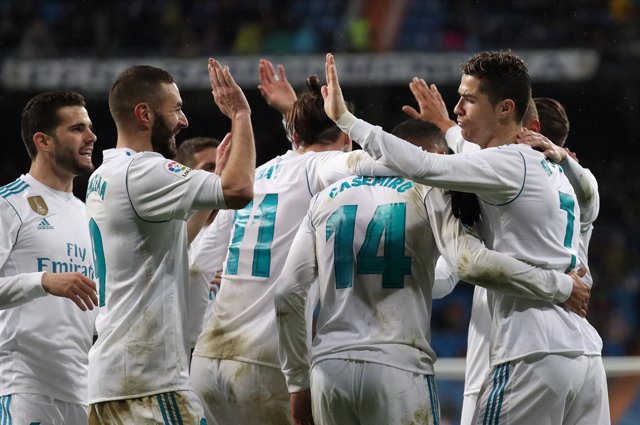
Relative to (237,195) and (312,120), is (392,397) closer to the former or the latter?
(237,195)

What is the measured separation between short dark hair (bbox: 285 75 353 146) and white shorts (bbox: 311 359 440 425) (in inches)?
49.1

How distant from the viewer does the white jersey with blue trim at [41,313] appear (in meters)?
4.95

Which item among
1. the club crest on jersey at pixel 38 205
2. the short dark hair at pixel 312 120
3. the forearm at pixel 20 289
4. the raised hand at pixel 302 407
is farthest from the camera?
the club crest on jersey at pixel 38 205

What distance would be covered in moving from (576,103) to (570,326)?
16.0 meters

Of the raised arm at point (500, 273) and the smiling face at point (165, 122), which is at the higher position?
the smiling face at point (165, 122)

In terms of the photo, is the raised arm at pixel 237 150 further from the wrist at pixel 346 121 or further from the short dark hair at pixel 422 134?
the short dark hair at pixel 422 134

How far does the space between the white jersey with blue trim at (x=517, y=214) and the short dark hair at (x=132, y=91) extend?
3.13 ft

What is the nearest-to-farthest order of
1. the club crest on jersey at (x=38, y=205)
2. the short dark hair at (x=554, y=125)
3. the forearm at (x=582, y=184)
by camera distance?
the forearm at (x=582, y=184) < the short dark hair at (x=554, y=125) < the club crest on jersey at (x=38, y=205)

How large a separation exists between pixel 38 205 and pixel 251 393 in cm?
152

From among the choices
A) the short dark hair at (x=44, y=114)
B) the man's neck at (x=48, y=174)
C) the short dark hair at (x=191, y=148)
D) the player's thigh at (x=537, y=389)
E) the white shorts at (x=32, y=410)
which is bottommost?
the white shorts at (x=32, y=410)

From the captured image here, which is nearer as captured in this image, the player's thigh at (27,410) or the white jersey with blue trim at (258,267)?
the white jersey with blue trim at (258,267)

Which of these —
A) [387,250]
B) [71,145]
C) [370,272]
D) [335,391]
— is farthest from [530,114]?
[71,145]

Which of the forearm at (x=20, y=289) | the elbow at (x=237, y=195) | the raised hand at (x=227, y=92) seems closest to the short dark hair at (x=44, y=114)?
the forearm at (x=20, y=289)

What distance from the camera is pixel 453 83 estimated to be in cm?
1705
